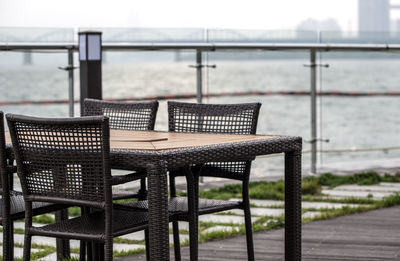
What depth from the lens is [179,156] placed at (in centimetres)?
246

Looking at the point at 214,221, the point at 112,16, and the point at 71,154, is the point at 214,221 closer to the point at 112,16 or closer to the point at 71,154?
the point at 71,154

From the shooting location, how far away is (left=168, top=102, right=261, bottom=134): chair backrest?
3.43 m

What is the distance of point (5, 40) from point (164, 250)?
11.1 ft

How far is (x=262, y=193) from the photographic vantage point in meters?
5.55

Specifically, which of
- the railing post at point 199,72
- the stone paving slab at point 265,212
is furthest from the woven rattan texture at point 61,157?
the railing post at point 199,72

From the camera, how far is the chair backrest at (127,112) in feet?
12.2

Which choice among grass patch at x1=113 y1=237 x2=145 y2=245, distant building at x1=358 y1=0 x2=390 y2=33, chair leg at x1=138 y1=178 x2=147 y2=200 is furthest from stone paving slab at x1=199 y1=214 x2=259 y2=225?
distant building at x1=358 y1=0 x2=390 y2=33

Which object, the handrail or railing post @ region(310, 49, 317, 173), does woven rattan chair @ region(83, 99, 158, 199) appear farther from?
railing post @ region(310, 49, 317, 173)

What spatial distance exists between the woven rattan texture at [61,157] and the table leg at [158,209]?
0.17 m

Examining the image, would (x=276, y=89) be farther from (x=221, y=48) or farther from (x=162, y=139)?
(x=162, y=139)

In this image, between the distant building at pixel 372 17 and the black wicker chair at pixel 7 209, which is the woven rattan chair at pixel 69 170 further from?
the distant building at pixel 372 17

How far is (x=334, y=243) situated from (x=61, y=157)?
2.03m

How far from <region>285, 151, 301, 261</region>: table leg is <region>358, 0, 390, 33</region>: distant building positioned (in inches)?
1812

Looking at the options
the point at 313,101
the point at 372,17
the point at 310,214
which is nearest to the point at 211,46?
the point at 313,101
